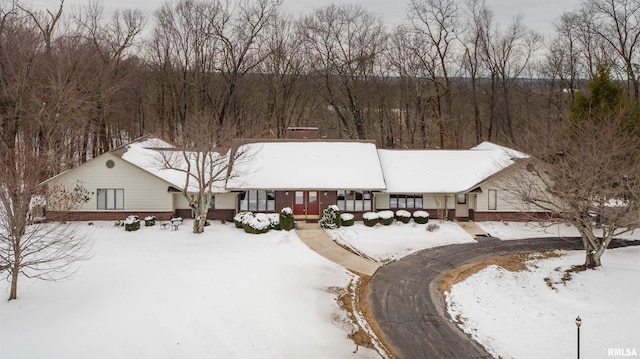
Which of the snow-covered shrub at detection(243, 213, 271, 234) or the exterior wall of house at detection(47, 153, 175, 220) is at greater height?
the exterior wall of house at detection(47, 153, 175, 220)

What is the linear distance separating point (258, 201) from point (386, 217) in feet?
28.3

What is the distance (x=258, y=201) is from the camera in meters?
28.3

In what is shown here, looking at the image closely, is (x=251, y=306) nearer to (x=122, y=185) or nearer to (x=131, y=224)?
(x=131, y=224)

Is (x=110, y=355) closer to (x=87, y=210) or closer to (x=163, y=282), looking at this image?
(x=163, y=282)

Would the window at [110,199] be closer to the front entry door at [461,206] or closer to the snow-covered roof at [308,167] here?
the snow-covered roof at [308,167]

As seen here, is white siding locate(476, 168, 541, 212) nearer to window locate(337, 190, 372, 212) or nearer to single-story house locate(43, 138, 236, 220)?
window locate(337, 190, 372, 212)

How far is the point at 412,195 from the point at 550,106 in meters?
24.5

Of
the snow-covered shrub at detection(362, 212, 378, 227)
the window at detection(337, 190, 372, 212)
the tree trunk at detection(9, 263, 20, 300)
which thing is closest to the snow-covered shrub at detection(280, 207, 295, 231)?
the window at detection(337, 190, 372, 212)

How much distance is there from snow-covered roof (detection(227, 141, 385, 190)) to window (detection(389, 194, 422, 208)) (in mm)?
1913

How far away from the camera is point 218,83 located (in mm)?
43781

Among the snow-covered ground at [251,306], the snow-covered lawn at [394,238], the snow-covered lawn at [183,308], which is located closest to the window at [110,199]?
the snow-covered ground at [251,306]

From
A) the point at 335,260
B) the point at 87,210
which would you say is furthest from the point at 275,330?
the point at 87,210

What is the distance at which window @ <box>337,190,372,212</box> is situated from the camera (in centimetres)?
2864

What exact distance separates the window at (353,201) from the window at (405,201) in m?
1.71
